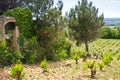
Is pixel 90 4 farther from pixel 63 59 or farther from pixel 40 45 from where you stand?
pixel 40 45

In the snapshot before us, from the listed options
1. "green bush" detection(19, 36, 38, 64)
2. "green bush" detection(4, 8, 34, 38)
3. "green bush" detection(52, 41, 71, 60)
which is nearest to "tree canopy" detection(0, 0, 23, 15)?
"green bush" detection(4, 8, 34, 38)

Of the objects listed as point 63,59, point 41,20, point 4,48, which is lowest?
point 63,59

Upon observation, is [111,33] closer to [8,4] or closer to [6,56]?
[8,4]

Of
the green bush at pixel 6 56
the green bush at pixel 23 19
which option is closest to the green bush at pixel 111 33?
the green bush at pixel 23 19

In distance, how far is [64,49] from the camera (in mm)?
29891

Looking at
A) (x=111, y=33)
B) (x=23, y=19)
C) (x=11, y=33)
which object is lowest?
(x=111, y=33)

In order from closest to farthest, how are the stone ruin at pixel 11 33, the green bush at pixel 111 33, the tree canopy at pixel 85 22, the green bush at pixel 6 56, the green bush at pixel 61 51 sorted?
the green bush at pixel 6 56
the stone ruin at pixel 11 33
the green bush at pixel 61 51
the tree canopy at pixel 85 22
the green bush at pixel 111 33

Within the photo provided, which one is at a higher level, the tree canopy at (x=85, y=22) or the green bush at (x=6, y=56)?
the tree canopy at (x=85, y=22)

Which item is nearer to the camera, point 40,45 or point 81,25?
point 40,45

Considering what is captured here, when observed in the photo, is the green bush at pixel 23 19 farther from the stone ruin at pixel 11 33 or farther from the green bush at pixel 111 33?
the green bush at pixel 111 33

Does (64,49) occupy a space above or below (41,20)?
below

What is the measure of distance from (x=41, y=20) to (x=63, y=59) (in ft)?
17.1

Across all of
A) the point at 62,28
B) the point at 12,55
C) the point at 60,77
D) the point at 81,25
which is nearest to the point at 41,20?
the point at 62,28

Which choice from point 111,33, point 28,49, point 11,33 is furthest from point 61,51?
point 111,33
